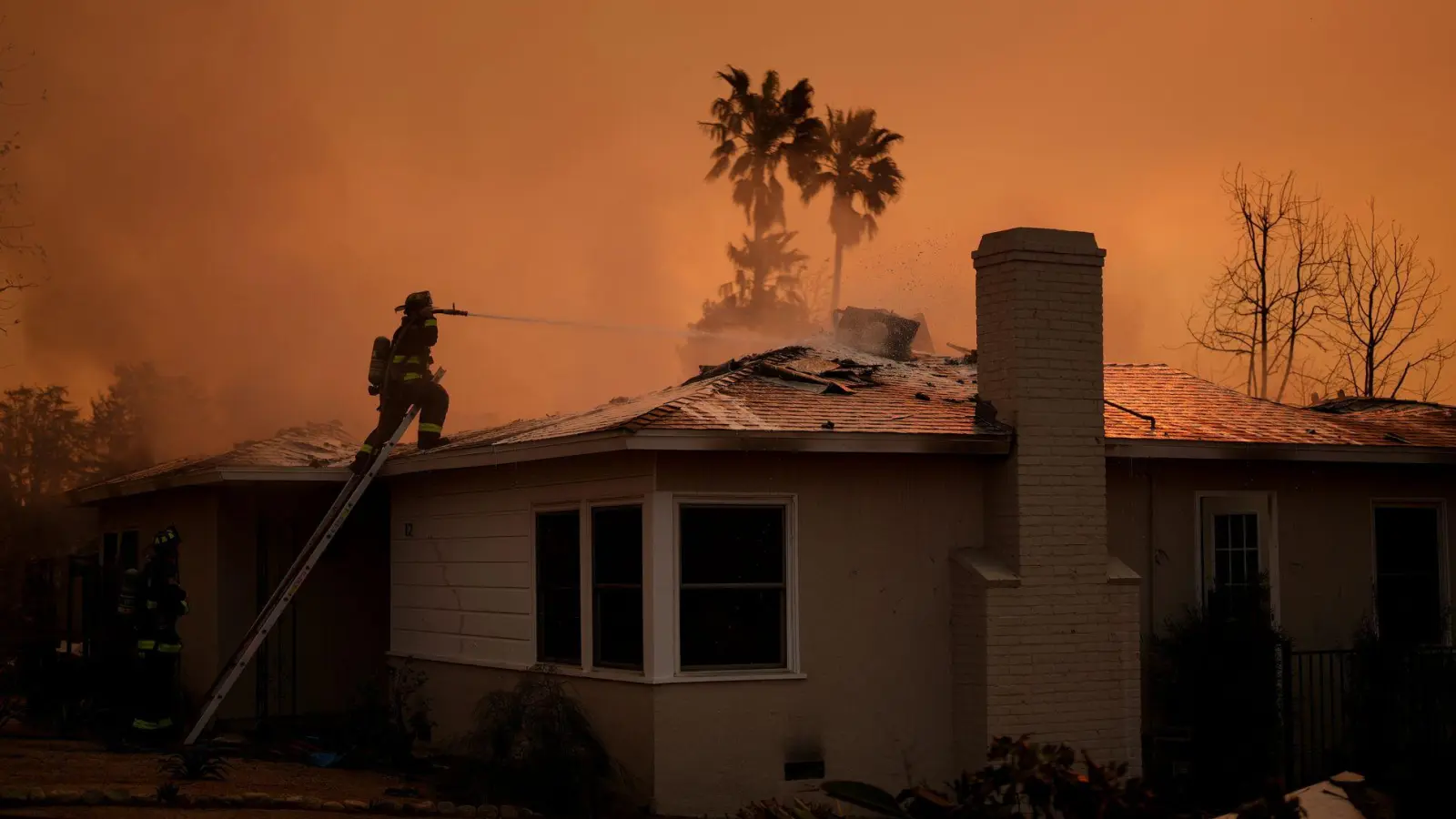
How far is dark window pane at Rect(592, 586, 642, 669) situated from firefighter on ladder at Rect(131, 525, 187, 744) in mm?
4950

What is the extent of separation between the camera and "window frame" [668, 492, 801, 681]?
1268 cm

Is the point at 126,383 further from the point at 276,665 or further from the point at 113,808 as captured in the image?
the point at 113,808

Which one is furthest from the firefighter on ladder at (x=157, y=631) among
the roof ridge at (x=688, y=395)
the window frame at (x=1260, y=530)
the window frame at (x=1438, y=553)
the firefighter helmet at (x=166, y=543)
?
the window frame at (x=1438, y=553)

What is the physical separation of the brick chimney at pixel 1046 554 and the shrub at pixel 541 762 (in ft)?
9.90

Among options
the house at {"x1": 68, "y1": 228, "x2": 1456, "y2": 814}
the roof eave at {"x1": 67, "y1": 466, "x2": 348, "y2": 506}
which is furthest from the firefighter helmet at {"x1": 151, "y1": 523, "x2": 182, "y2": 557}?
the house at {"x1": 68, "y1": 228, "x2": 1456, "y2": 814}

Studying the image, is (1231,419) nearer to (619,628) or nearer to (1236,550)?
(1236,550)

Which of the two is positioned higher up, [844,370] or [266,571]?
[844,370]

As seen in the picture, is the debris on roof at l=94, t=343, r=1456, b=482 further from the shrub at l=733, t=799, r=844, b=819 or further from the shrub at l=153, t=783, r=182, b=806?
the shrub at l=153, t=783, r=182, b=806

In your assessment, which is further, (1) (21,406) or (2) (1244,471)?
(1) (21,406)

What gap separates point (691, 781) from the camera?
1254 cm

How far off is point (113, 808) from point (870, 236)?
124 feet

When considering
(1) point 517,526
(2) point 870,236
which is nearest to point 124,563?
(1) point 517,526

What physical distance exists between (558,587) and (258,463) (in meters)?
4.75

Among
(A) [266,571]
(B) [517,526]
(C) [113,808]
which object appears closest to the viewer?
(C) [113,808]
